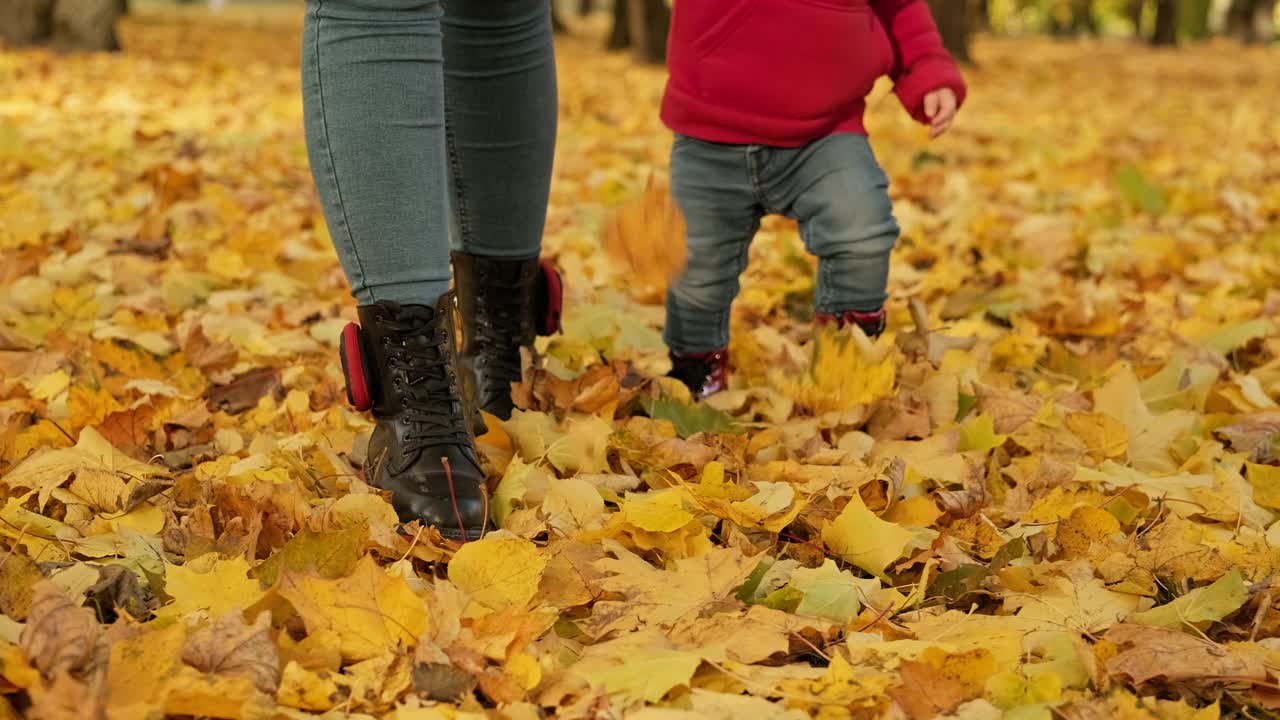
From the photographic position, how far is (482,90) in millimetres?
1988

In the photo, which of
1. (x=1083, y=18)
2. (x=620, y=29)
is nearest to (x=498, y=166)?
(x=620, y=29)

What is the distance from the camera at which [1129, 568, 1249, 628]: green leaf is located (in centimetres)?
140

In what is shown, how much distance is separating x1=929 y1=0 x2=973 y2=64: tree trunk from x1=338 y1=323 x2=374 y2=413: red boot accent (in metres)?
9.07

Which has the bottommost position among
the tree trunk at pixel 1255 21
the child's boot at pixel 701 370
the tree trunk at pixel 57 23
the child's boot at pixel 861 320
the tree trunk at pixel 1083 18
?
the tree trunk at pixel 1083 18

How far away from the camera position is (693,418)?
6.67ft

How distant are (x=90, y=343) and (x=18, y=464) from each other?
76cm

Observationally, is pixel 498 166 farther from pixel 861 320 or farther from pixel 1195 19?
pixel 1195 19

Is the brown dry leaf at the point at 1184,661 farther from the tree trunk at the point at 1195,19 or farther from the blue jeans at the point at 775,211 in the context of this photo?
the tree trunk at the point at 1195,19

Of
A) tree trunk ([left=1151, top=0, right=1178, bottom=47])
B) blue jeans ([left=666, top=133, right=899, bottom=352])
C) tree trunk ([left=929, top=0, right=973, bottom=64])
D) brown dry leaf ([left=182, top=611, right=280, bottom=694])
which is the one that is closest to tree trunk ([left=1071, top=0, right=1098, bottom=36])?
tree trunk ([left=1151, top=0, right=1178, bottom=47])

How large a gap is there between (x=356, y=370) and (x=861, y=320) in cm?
96

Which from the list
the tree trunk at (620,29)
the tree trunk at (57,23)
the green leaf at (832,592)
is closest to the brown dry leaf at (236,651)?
the green leaf at (832,592)

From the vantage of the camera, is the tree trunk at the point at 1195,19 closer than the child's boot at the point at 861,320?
No

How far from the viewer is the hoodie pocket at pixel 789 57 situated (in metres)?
2.22

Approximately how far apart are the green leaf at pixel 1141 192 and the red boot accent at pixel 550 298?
111 inches
